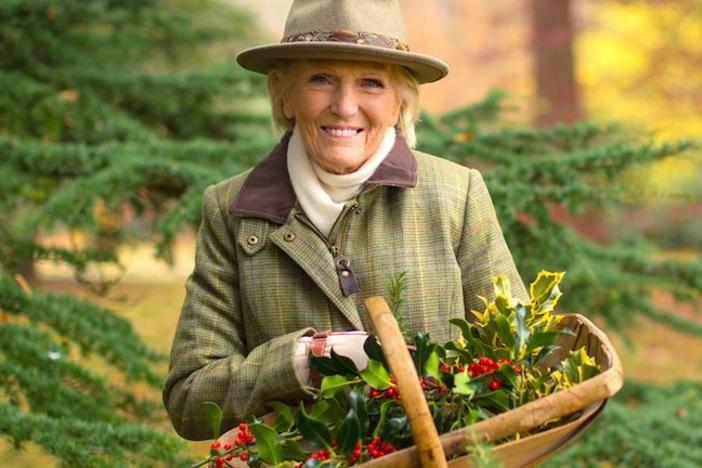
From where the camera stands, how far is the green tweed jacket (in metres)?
2.19

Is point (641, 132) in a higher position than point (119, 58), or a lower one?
lower

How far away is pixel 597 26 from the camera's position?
13203 millimetres

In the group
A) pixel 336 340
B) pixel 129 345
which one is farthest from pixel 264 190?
pixel 129 345

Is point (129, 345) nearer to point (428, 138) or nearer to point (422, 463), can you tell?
point (428, 138)

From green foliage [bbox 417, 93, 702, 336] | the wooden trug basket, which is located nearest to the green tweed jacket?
the wooden trug basket

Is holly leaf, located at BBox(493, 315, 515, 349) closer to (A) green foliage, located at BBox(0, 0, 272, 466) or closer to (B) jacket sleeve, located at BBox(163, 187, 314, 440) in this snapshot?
(B) jacket sleeve, located at BBox(163, 187, 314, 440)

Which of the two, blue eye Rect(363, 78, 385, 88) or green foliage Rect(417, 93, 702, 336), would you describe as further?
green foliage Rect(417, 93, 702, 336)

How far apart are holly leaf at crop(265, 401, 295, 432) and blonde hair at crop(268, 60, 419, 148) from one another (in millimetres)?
717

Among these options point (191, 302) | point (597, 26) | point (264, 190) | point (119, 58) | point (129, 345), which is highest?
point (597, 26)

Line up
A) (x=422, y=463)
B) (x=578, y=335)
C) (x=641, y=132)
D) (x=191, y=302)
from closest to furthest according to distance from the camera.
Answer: (x=422, y=463) → (x=578, y=335) → (x=191, y=302) → (x=641, y=132)

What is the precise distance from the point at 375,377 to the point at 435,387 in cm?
11

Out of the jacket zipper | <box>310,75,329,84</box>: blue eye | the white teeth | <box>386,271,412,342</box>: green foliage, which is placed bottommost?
<box>386,271,412,342</box>: green foliage

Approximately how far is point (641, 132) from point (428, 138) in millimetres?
1152

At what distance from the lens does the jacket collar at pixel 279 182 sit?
2.21 m
